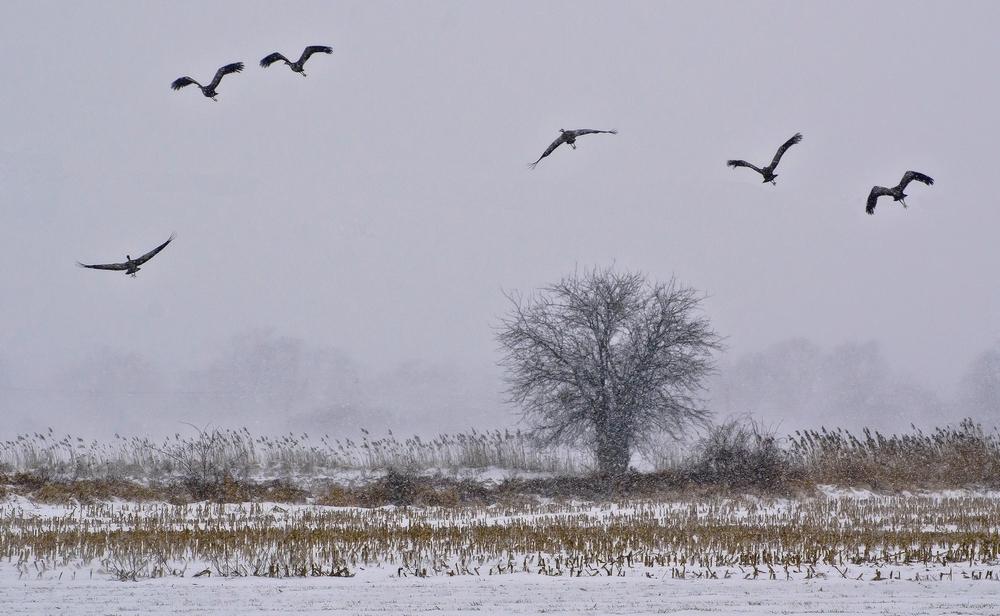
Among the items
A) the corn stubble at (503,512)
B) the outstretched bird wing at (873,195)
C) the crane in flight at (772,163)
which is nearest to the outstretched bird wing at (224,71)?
the corn stubble at (503,512)

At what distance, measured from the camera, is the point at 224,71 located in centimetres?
1570

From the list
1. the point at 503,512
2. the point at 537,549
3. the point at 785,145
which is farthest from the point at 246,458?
the point at 785,145

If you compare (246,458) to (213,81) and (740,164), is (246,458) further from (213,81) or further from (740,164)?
(740,164)

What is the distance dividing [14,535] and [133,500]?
7685mm

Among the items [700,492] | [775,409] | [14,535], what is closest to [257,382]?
[775,409]

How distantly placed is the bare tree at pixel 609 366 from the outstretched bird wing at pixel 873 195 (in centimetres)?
1225

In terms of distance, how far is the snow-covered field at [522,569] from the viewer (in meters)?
7.74

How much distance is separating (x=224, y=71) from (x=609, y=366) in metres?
14.8

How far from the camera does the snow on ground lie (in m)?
7.48

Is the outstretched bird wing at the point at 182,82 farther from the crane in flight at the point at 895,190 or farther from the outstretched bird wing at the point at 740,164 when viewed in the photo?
the crane in flight at the point at 895,190

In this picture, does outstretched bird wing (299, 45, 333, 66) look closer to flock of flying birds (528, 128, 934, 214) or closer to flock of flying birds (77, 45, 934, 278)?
flock of flying birds (77, 45, 934, 278)

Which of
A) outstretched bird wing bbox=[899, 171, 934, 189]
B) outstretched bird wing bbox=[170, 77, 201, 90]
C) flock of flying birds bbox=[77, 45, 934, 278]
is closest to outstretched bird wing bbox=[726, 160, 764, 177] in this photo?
flock of flying birds bbox=[77, 45, 934, 278]

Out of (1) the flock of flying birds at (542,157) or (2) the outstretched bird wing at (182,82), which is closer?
(1) the flock of flying birds at (542,157)

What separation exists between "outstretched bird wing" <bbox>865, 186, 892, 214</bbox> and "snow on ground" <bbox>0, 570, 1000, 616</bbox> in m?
6.70
